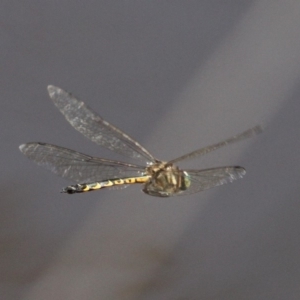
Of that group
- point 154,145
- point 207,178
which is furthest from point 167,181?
point 154,145

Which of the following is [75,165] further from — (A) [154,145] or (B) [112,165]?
(A) [154,145]

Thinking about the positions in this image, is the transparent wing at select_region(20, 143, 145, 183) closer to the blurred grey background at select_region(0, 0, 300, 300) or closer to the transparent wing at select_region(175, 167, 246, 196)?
the transparent wing at select_region(175, 167, 246, 196)

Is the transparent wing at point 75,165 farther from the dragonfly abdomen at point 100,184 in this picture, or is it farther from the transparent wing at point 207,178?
the transparent wing at point 207,178

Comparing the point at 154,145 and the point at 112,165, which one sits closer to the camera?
the point at 112,165

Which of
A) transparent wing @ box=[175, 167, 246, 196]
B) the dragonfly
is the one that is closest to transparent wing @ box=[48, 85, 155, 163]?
the dragonfly

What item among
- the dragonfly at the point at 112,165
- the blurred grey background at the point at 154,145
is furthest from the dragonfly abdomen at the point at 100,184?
the blurred grey background at the point at 154,145

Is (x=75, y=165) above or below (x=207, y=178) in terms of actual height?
below
